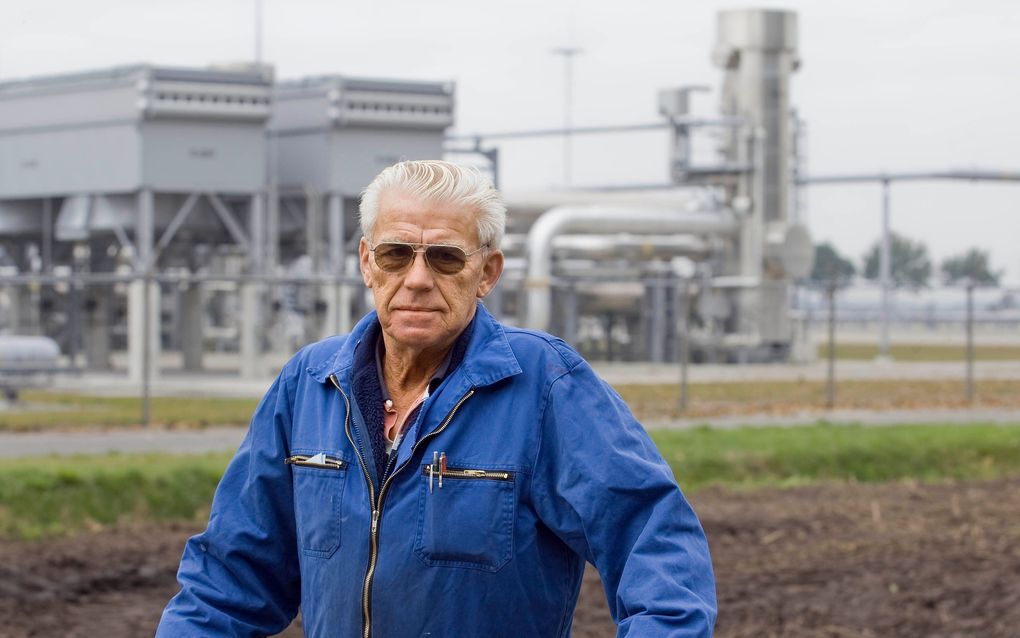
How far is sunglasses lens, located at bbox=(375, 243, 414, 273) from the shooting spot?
3.25 meters

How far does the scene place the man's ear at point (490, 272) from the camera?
11.0ft

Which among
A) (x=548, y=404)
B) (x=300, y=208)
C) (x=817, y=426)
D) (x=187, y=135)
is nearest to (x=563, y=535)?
(x=548, y=404)

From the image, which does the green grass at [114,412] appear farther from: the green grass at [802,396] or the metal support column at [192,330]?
the metal support column at [192,330]

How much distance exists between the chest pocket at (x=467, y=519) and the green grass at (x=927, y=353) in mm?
37778

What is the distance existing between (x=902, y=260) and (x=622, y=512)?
104 meters

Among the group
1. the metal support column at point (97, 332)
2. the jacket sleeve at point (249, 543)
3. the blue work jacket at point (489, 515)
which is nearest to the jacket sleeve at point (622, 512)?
the blue work jacket at point (489, 515)

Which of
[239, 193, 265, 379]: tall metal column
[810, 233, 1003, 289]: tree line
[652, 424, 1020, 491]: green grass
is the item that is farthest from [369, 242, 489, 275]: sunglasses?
[810, 233, 1003, 289]: tree line

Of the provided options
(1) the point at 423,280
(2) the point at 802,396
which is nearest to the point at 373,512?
(1) the point at 423,280

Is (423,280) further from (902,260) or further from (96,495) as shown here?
(902,260)

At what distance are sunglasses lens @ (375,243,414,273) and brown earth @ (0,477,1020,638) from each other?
15.8 feet

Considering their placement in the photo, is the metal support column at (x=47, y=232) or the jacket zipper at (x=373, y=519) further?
the metal support column at (x=47, y=232)

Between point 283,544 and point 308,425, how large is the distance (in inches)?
10.8

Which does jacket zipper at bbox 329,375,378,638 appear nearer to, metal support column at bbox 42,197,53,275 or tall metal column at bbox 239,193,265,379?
tall metal column at bbox 239,193,265,379

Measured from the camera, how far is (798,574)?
921cm
